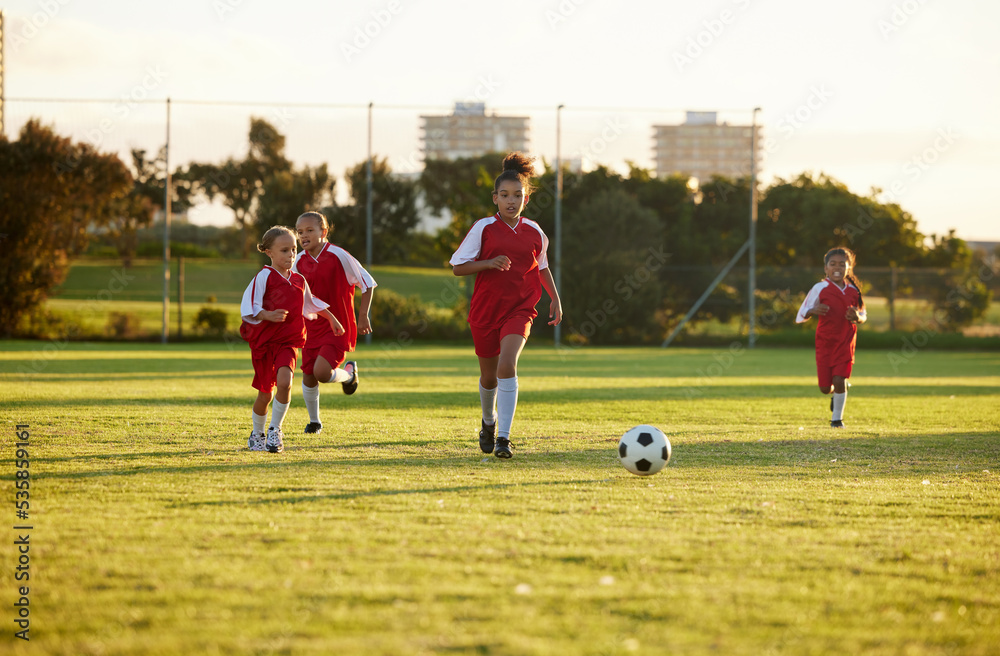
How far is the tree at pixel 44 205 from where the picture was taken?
69.6ft

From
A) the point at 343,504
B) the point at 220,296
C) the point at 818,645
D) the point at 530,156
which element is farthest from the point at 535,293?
the point at 220,296

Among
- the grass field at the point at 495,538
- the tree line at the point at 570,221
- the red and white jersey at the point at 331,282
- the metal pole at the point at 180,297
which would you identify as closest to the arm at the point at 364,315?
the red and white jersey at the point at 331,282

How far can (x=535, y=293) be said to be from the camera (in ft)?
20.5

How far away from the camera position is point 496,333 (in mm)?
6223

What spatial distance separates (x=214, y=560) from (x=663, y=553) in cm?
166

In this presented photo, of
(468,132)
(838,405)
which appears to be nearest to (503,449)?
(838,405)

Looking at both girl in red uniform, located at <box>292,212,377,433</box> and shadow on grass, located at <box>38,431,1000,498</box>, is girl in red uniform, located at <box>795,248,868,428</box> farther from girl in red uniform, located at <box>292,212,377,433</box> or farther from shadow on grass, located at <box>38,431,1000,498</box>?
girl in red uniform, located at <box>292,212,377,433</box>

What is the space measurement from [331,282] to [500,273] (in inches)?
69.4

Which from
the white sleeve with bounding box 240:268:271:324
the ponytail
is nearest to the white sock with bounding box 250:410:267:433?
the white sleeve with bounding box 240:268:271:324

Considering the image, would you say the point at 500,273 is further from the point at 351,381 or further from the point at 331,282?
the point at 351,381

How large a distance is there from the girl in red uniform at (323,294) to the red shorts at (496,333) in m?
1.34

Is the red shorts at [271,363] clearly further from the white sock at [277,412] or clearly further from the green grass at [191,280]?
the green grass at [191,280]

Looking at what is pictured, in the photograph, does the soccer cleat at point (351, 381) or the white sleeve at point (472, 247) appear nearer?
the white sleeve at point (472, 247)

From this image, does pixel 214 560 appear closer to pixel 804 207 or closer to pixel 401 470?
pixel 401 470
